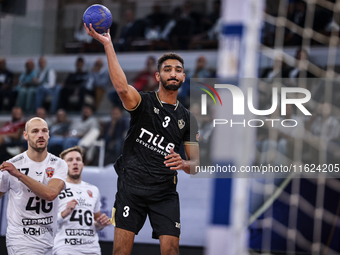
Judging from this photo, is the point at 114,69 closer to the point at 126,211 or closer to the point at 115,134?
the point at 126,211

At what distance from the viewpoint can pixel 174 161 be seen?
11.7 ft

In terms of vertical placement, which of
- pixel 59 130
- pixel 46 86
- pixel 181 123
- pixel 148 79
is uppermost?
pixel 148 79

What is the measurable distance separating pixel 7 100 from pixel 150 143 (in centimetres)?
746

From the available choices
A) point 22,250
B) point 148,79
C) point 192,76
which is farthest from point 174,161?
point 148,79

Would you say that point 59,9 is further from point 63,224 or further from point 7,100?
point 63,224

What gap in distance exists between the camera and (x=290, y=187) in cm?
529

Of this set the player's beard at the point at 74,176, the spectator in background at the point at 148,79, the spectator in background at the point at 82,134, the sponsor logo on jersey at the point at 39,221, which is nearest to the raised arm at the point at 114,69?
the sponsor logo on jersey at the point at 39,221

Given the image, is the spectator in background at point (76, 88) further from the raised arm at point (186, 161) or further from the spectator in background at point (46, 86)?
the raised arm at point (186, 161)

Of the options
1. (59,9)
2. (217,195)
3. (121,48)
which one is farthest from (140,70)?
(217,195)

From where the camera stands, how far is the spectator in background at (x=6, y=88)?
33.0ft

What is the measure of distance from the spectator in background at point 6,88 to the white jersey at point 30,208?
6245mm

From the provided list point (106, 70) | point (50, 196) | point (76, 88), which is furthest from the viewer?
point (76, 88)

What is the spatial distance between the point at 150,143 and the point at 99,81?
20.9 feet

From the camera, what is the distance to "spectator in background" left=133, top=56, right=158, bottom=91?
9.00 metres
